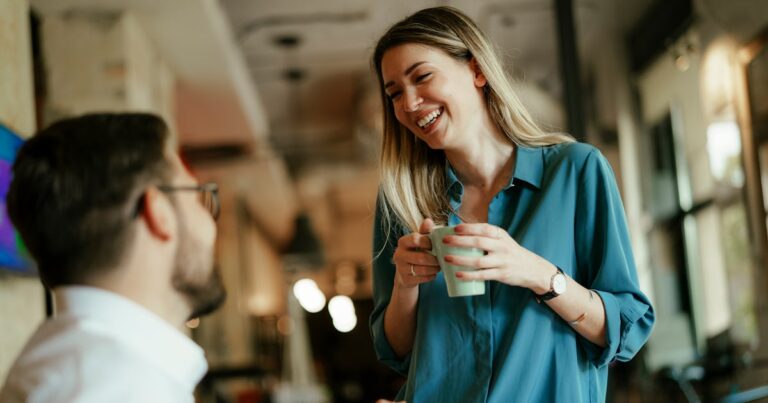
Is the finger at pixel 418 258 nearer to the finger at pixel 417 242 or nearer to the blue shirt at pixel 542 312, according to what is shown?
the finger at pixel 417 242

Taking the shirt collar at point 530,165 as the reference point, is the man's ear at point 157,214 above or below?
below

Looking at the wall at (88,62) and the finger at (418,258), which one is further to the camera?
the wall at (88,62)

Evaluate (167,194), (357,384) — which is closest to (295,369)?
(357,384)

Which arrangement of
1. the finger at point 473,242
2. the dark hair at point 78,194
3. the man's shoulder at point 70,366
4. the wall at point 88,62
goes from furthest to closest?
the wall at point 88,62, the finger at point 473,242, the dark hair at point 78,194, the man's shoulder at point 70,366

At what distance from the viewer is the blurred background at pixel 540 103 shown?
3.05 meters

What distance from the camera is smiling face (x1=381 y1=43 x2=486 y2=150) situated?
4.74 ft

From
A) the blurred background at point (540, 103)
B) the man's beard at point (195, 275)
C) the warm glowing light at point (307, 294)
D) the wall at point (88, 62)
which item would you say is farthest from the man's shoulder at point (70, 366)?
the warm glowing light at point (307, 294)

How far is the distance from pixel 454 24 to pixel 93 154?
0.71 meters

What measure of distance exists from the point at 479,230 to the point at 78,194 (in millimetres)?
534

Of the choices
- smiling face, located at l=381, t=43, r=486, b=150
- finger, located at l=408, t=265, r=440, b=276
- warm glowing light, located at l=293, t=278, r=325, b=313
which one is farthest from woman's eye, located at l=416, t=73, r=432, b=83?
warm glowing light, located at l=293, t=278, r=325, b=313

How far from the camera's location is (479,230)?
4.00 feet

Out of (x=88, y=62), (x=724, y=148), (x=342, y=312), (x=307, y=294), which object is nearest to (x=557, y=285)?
(x=724, y=148)

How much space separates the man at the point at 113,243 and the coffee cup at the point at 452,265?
34 cm

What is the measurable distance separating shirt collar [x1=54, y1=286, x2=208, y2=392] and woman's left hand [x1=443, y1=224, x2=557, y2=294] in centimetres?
Answer: 40
